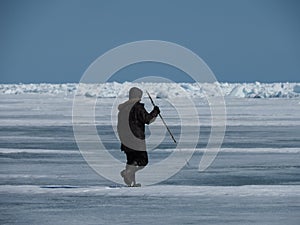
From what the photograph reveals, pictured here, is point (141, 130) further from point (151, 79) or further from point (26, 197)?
point (26, 197)

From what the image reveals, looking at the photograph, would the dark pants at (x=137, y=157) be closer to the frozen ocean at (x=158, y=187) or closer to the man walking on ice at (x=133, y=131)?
the man walking on ice at (x=133, y=131)

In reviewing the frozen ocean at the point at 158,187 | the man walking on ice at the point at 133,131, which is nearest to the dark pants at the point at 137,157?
the man walking on ice at the point at 133,131

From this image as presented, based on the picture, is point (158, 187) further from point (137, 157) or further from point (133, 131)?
point (133, 131)

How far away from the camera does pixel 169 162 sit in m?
12.8

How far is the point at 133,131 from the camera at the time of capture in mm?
10008

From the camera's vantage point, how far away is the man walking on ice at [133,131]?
9.97 m

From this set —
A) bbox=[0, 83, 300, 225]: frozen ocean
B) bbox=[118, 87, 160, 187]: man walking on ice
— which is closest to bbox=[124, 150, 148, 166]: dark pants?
bbox=[118, 87, 160, 187]: man walking on ice

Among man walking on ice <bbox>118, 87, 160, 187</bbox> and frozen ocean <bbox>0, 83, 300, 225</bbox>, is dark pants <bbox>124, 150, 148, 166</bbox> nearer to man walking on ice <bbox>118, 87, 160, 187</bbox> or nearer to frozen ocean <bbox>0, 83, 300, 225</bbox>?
man walking on ice <bbox>118, 87, 160, 187</bbox>

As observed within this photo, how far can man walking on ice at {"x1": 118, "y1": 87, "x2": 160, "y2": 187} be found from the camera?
32.7ft

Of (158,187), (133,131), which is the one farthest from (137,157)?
(158,187)

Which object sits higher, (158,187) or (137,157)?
(137,157)

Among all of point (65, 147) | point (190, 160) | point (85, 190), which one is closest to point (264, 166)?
point (190, 160)

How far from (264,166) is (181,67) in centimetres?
246

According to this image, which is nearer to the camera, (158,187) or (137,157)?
(158,187)
